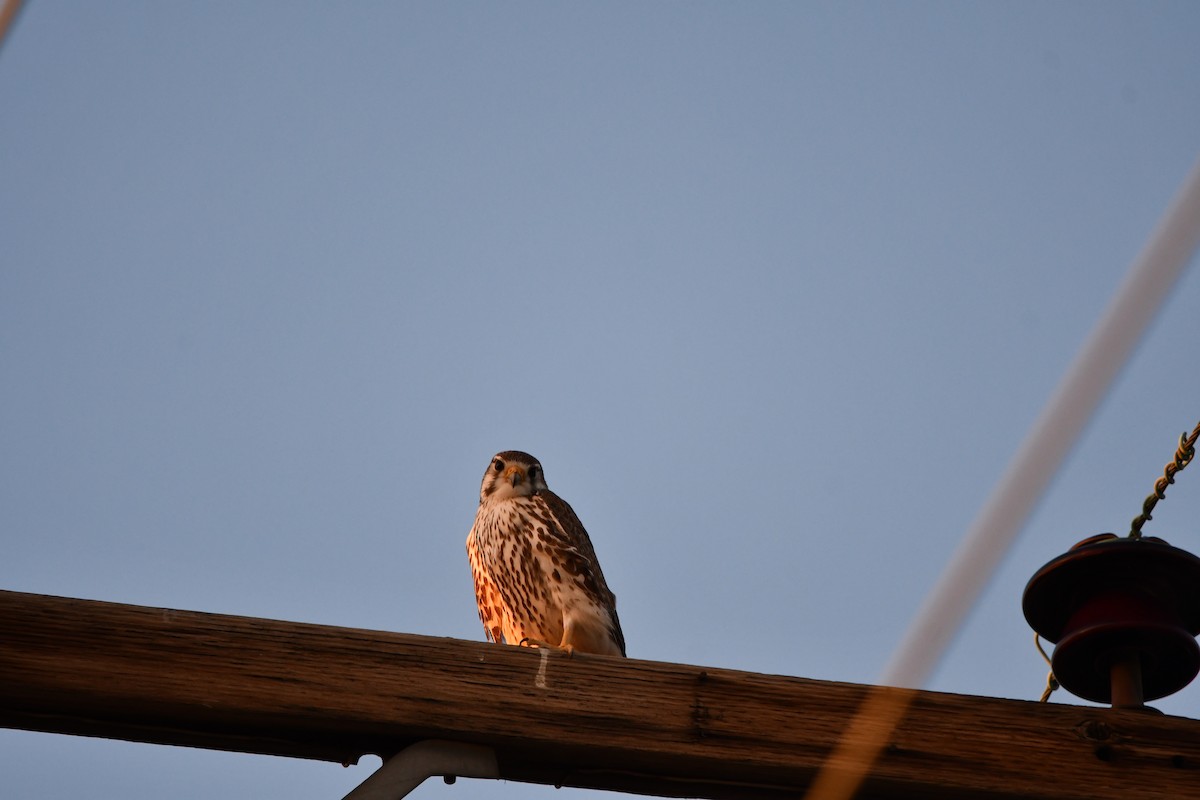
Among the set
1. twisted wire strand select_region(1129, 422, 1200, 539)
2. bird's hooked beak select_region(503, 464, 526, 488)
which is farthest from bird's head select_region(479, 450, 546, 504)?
twisted wire strand select_region(1129, 422, 1200, 539)

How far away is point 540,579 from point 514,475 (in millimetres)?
1111

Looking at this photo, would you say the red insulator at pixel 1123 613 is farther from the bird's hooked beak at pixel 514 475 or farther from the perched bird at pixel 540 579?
the bird's hooked beak at pixel 514 475

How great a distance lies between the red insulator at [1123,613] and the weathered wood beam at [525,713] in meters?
0.24

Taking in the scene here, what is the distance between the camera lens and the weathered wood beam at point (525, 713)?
12.5 feet

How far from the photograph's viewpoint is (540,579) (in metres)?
6.46

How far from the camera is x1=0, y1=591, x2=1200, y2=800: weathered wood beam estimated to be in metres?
3.82

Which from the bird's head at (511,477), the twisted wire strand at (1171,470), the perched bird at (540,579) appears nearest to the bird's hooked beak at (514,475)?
the bird's head at (511,477)

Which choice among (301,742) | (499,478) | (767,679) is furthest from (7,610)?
(499,478)

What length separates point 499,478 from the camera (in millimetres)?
7547

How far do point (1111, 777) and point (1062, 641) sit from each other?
42cm

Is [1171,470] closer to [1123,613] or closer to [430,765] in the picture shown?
[1123,613]

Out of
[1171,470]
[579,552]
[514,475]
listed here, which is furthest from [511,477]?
[1171,470]

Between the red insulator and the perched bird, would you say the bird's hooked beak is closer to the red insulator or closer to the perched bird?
the perched bird

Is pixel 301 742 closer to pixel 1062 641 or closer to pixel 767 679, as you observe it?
pixel 767 679
